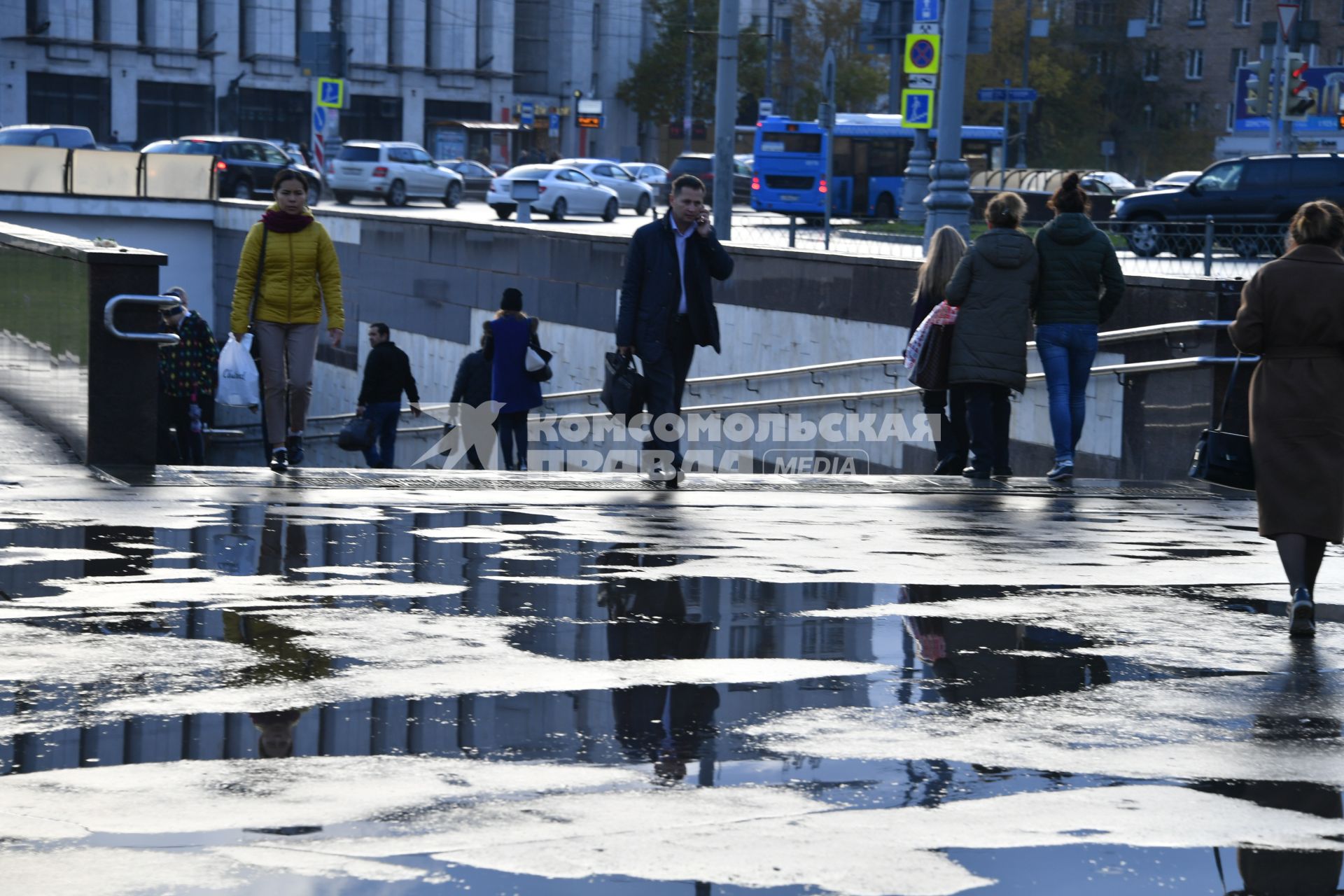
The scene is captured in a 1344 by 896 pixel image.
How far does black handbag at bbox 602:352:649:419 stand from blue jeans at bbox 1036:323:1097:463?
Result: 258 cm

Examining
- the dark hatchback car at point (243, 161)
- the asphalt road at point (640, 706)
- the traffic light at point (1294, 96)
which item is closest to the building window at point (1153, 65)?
the dark hatchback car at point (243, 161)

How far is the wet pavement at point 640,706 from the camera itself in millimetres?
4062

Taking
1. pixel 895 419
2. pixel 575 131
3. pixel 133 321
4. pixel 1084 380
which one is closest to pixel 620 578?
pixel 133 321

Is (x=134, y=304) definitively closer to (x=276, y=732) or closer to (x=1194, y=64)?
(x=276, y=732)

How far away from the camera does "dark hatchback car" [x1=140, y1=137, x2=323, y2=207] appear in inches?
1668

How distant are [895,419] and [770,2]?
211 ft

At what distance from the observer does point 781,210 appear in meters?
47.3

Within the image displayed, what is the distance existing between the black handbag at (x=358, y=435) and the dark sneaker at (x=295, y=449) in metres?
4.98

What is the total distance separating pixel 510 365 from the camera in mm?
16516

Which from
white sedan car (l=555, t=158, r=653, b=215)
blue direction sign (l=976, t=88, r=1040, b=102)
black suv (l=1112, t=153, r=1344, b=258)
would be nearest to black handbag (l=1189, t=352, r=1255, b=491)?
black suv (l=1112, t=153, r=1344, b=258)

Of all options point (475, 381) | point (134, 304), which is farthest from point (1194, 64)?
point (134, 304)

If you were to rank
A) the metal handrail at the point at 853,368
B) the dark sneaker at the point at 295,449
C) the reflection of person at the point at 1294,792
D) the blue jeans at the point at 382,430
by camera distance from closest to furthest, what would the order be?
1. the reflection of person at the point at 1294,792
2. the dark sneaker at the point at 295,449
3. the metal handrail at the point at 853,368
4. the blue jeans at the point at 382,430

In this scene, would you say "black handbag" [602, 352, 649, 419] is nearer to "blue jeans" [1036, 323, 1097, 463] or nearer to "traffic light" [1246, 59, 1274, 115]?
"blue jeans" [1036, 323, 1097, 463]

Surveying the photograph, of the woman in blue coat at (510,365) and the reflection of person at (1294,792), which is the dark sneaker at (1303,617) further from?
the woman in blue coat at (510,365)
